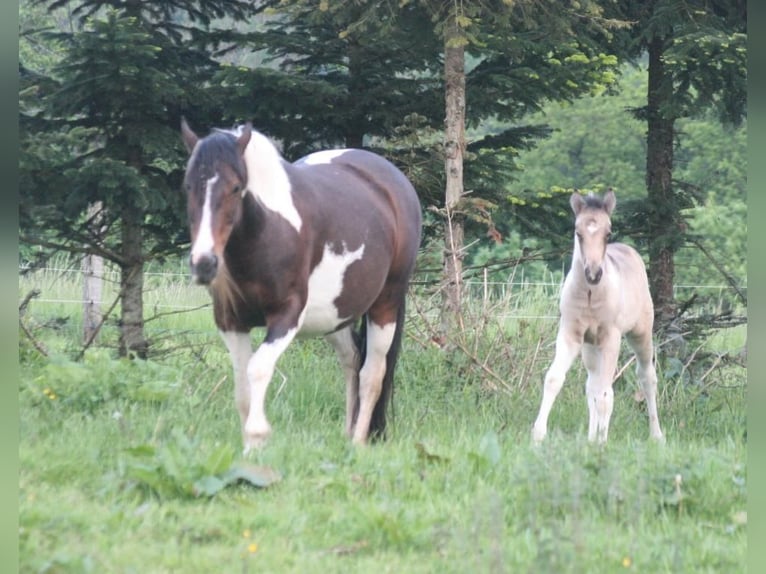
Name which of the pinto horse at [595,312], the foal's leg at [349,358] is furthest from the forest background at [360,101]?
the foal's leg at [349,358]

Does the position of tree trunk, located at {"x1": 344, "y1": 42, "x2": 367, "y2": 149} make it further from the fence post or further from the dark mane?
the dark mane

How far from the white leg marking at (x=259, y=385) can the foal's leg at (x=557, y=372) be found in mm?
2454

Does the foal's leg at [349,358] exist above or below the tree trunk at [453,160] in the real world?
below

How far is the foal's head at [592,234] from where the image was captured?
8.18m

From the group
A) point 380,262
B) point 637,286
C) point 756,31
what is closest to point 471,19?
point 637,286

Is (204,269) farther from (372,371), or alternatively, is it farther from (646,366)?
(646,366)

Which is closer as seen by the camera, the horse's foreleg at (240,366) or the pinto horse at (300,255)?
the pinto horse at (300,255)

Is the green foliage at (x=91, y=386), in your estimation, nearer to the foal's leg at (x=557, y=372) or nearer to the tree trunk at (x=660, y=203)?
the foal's leg at (x=557, y=372)

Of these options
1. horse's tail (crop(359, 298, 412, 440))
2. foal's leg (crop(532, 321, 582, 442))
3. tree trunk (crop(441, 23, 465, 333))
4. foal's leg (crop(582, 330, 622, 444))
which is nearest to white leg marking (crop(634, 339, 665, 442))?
foal's leg (crop(582, 330, 622, 444))

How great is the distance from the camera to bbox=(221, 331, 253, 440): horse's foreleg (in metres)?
7.00

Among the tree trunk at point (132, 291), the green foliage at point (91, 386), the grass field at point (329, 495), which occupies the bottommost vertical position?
the grass field at point (329, 495)

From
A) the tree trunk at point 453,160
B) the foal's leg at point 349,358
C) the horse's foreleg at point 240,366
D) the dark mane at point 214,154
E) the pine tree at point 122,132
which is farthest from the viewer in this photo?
the tree trunk at point 453,160

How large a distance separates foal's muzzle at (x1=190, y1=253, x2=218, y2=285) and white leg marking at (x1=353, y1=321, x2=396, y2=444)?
2274 mm

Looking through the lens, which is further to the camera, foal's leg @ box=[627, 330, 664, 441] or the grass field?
foal's leg @ box=[627, 330, 664, 441]
